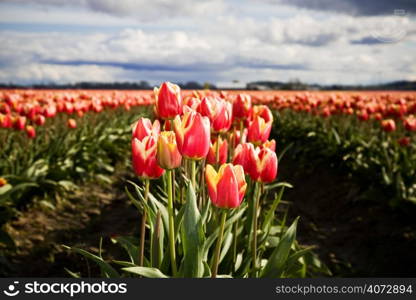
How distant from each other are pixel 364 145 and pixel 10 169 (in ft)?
16.9

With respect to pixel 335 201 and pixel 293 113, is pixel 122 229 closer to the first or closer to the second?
pixel 335 201

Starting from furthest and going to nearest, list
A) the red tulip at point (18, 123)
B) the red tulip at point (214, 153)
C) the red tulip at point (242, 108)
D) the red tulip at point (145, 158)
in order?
the red tulip at point (18, 123) < the red tulip at point (242, 108) < the red tulip at point (214, 153) < the red tulip at point (145, 158)

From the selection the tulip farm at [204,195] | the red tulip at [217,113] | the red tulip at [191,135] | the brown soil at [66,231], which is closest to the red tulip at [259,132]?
the tulip farm at [204,195]

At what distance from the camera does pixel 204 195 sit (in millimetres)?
2590

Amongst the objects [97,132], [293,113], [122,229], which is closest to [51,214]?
[122,229]

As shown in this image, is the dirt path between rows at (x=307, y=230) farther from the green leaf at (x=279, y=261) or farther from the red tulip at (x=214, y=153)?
the green leaf at (x=279, y=261)

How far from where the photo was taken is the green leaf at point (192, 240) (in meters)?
1.98

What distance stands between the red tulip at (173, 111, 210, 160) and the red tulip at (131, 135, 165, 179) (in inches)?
5.9

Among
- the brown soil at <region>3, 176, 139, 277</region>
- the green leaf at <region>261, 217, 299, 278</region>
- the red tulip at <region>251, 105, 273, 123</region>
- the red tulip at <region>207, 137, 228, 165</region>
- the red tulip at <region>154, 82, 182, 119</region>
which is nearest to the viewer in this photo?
the red tulip at <region>154, 82, 182, 119</region>

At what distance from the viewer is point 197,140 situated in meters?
1.80

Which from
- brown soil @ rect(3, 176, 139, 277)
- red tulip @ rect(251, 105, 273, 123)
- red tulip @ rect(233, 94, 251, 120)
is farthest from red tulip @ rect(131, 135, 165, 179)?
brown soil @ rect(3, 176, 139, 277)

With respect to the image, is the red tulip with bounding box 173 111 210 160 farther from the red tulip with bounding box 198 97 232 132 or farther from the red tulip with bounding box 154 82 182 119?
the red tulip with bounding box 198 97 232 132

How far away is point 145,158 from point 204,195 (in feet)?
2.59

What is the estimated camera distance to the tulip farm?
6.56 ft
